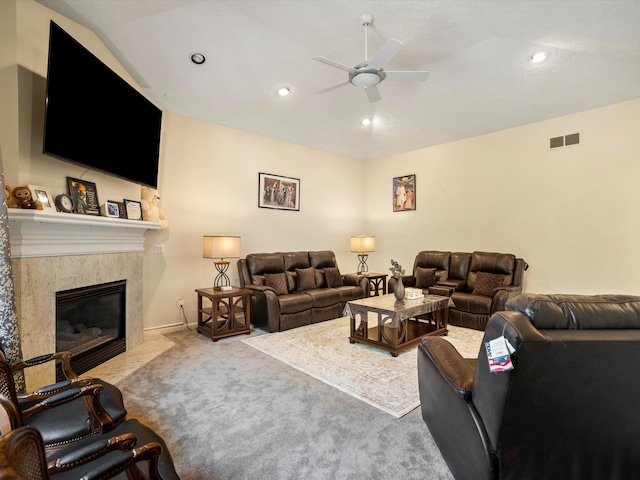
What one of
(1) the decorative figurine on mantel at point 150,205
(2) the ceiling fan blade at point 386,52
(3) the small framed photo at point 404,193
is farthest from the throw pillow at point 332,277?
(2) the ceiling fan blade at point 386,52

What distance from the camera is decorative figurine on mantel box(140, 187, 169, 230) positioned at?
3.90m

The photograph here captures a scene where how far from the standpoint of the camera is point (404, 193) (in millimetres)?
6418

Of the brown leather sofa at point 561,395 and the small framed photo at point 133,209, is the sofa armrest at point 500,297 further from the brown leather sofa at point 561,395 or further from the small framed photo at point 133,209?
the small framed photo at point 133,209

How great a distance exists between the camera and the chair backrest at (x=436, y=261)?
5422 mm

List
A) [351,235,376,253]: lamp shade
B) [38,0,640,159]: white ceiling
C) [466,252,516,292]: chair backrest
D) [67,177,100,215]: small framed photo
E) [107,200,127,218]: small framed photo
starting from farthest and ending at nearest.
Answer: [351,235,376,253]: lamp shade → [466,252,516,292]: chair backrest → [107,200,127,218]: small framed photo → [38,0,640,159]: white ceiling → [67,177,100,215]: small framed photo

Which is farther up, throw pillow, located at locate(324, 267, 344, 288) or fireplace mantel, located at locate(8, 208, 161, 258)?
fireplace mantel, located at locate(8, 208, 161, 258)

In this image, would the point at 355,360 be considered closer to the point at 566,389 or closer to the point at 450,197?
the point at 566,389

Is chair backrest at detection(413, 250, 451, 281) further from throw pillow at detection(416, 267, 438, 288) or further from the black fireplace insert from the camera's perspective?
the black fireplace insert

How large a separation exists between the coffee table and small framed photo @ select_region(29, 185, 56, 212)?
116 inches

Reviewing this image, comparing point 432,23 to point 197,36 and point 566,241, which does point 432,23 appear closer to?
point 197,36

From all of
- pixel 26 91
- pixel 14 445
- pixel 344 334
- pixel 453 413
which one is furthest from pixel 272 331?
pixel 14 445

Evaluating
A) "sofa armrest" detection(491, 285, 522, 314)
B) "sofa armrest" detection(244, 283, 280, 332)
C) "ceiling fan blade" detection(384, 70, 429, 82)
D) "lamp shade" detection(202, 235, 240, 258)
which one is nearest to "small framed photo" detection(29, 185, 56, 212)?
"lamp shade" detection(202, 235, 240, 258)

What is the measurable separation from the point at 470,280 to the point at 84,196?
5.07 metres

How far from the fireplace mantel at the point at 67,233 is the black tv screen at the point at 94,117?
0.47 metres
